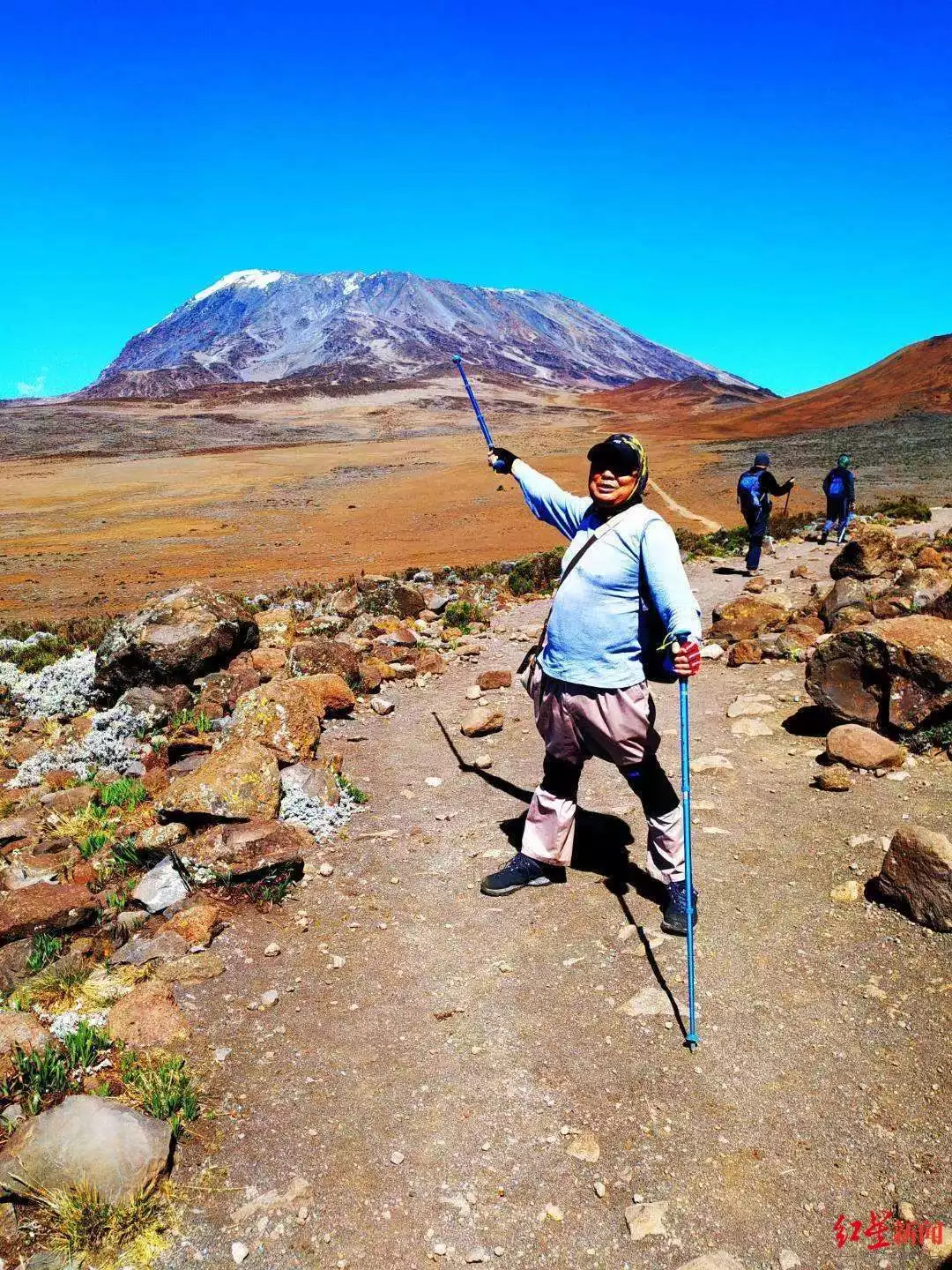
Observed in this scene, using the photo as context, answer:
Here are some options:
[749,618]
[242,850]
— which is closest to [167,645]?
[242,850]

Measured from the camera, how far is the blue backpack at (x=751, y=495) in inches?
475

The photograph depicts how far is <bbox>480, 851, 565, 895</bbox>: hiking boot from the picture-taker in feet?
14.4

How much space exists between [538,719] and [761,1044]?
1.75m

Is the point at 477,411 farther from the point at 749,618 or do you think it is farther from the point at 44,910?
the point at 749,618

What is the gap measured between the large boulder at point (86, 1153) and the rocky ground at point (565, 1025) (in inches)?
7.2

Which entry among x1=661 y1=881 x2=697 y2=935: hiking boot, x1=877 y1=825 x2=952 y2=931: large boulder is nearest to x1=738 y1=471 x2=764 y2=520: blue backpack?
x1=877 y1=825 x2=952 y2=931: large boulder

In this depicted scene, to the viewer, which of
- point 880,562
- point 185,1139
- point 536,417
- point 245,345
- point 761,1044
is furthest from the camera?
point 245,345

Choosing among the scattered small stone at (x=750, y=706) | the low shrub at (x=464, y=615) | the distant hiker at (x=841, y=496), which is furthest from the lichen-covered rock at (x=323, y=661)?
the distant hiker at (x=841, y=496)

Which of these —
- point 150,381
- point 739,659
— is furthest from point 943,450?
point 150,381

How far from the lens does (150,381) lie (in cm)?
13988

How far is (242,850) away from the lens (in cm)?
459

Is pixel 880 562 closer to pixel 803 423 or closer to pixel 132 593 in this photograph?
pixel 132 593

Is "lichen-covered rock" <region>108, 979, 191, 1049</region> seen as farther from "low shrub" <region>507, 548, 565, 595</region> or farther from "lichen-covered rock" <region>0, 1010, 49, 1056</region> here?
"low shrub" <region>507, 548, 565, 595</region>

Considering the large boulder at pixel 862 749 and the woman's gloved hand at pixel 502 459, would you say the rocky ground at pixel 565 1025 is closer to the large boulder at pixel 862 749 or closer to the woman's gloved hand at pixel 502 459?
the large boulder at pixel 862 749
